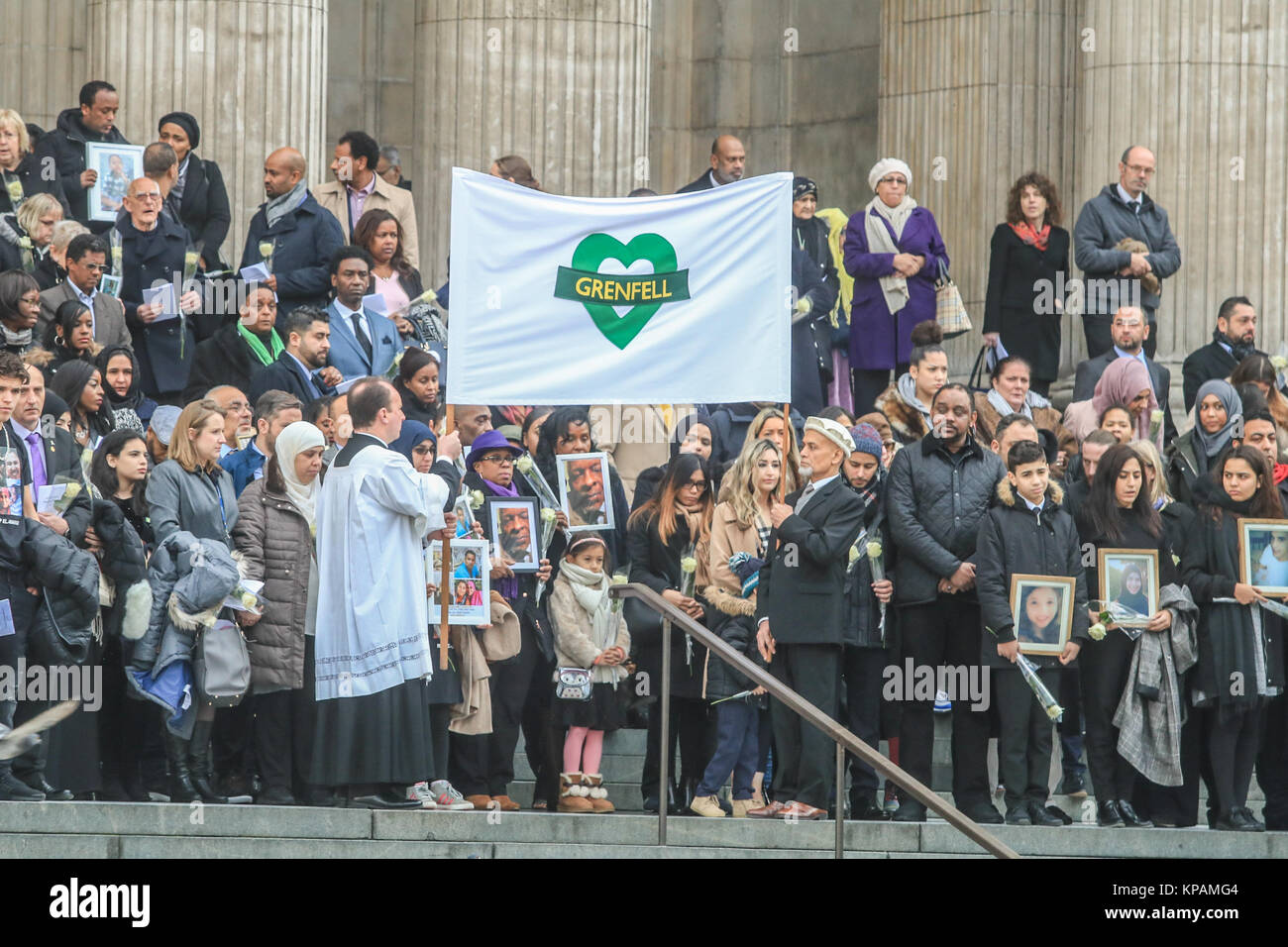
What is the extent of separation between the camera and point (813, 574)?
42.3 ft

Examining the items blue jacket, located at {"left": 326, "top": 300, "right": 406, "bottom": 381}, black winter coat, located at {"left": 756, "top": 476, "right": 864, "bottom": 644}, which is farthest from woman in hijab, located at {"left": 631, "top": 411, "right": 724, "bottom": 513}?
blue jacket, located at {"left": 326, "top": 300, "right": 406, "bottom": 381}

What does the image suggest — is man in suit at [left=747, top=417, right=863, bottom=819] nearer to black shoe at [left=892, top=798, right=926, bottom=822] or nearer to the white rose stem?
black shoe at [left=892, top=798, right=926, bottom=822]

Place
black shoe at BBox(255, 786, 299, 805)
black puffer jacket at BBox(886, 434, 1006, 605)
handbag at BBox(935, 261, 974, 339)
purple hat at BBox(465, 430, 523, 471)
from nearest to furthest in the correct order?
black shoe at BBox(255, 786, 299, 805)
black puffer jacket at BBox(886, 434, 1006, 605)
purple hat at BBox(465, 430, 523, 471)
handbag at BBox(935, 261, 974, 339)

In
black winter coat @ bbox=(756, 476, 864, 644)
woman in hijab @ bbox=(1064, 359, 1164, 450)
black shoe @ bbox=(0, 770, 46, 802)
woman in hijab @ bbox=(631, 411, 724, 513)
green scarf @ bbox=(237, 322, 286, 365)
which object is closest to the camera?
black shoe @ bbox=(0, 770, 46, 802)

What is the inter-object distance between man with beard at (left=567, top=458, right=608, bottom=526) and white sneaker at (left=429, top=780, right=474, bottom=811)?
1.76 metres

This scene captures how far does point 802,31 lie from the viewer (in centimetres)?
2294

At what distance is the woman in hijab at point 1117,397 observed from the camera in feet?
49.2

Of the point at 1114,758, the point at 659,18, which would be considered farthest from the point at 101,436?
the point at 659,18

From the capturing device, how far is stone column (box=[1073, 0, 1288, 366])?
18.9m

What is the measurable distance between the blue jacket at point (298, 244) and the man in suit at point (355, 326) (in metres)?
0.43

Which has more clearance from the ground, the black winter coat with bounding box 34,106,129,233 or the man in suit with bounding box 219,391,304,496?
the black winter coat with bounding box 34,106,129,233

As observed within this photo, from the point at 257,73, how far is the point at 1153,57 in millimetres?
6381
